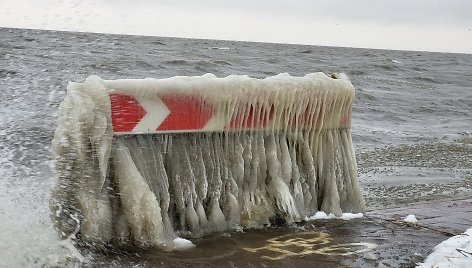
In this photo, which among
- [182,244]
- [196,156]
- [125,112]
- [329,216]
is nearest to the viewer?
[125,112]

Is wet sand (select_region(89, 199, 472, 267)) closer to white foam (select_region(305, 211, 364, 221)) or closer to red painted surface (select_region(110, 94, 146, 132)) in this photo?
white foam (select_region(305, 211, 364, 221))

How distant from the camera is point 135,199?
11.4 ft

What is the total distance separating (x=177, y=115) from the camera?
12.2 feet

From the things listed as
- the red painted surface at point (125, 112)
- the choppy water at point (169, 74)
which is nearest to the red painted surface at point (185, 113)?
the red painted surface at point (125, 112)

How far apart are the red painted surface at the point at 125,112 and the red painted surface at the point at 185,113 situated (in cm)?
17

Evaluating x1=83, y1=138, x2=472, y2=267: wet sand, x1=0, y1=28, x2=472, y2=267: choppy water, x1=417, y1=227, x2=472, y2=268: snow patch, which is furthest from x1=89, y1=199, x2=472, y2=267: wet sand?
x1=0, y1=28, x2=472, y2=267: choppy water

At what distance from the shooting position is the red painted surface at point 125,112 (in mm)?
3439

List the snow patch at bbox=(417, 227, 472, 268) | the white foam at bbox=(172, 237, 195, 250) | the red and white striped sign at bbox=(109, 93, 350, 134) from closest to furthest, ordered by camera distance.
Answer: the snow patch at bbox=(417, 227, 472, 268) < the red and white striped sign at bbox=(109, 93, 350, 134) < the white foam at bbox=(172, 237, 195, 250)

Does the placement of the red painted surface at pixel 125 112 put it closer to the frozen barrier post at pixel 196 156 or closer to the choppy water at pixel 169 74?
the frozen barrier post at pixel 196 156

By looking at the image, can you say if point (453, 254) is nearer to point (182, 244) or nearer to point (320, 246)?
point (320, 246)

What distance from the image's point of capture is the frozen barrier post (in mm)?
3418

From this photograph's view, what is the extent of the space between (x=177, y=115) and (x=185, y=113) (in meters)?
0.05

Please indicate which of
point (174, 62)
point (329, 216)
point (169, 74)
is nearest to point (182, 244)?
point (329, 216)

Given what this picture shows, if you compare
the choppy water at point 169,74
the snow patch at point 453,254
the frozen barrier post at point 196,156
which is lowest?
the choppy water at point 169,74
